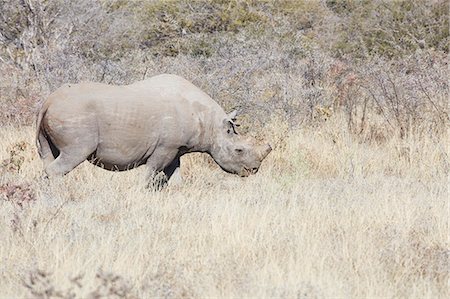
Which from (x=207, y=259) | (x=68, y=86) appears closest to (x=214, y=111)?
(x=68, y=86)

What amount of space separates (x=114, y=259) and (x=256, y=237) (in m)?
1.08

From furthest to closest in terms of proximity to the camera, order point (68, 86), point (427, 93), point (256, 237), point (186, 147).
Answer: point (427, 93), point (186, 147), point (68, 86), point (256, 237)

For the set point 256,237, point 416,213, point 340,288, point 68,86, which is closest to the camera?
point 340,288

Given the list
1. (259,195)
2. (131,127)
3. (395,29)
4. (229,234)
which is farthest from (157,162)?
(395,29)

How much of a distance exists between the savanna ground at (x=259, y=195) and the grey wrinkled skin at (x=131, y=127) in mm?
287

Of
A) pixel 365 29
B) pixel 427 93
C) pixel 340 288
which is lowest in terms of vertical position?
pixel 365 29

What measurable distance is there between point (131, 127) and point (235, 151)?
129 cm

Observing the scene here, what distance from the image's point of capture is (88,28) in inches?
770

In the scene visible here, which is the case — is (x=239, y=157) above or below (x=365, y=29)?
above

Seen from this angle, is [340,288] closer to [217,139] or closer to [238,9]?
[217,139]

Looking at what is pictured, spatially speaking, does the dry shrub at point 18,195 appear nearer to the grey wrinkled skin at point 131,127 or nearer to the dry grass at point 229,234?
the dry grass at point 229,234

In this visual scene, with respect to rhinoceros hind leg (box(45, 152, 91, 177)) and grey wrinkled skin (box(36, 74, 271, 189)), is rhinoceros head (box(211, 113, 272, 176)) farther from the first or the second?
rhinoceros hind leg (box(45, 152, 91, 177))

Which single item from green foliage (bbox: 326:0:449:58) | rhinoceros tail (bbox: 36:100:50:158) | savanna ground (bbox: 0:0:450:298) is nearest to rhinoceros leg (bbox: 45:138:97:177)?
savanna ground (bbox: 0:0:450:298)

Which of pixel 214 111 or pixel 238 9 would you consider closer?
pixel 214 111
